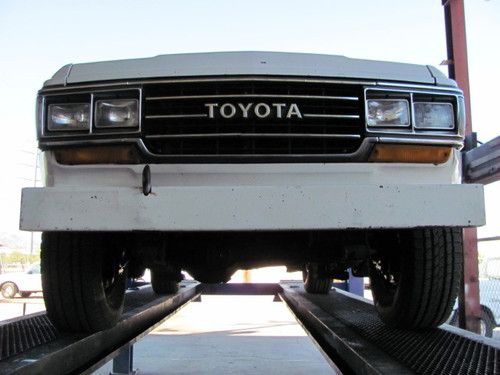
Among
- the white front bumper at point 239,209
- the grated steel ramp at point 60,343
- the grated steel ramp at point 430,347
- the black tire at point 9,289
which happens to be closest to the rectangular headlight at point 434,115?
the white front bumper at point 239,209

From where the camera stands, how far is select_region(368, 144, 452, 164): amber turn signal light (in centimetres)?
190

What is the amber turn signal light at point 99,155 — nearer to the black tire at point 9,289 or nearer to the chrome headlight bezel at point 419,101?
A: the chrome headlight bezel at point 419,101

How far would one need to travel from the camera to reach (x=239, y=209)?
64.6 inches

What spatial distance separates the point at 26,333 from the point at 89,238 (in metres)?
0.58

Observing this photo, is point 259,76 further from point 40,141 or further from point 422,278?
point 422,278

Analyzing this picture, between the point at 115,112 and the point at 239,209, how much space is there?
0.68 m

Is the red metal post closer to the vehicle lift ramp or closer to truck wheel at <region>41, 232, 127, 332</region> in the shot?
the vehicle lift ramp

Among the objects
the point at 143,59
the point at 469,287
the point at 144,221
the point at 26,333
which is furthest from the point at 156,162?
the point at 469,287

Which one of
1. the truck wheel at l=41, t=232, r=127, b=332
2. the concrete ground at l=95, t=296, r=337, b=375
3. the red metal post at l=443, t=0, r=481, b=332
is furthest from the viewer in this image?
the concrete ground at l=95, t=296, r=337, b=375

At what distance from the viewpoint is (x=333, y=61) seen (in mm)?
1991

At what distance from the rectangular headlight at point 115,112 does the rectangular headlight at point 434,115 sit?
1.14 metres

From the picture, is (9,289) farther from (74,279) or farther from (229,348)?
(74,279)

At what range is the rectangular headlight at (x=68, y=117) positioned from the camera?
1912mm

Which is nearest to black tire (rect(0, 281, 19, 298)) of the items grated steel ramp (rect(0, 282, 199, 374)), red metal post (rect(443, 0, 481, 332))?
grated steel ramp (rect(0, 282, 199, 374))
